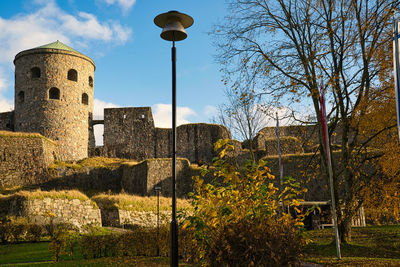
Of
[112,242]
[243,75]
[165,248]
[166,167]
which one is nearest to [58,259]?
[112,242]

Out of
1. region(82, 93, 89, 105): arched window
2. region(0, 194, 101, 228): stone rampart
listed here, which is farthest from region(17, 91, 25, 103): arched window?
region(0, 194, 101, 228): stone rampart

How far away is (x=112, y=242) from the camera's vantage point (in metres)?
11.7

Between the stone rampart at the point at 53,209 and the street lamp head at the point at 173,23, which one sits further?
the stone rampart at the point at 53,209

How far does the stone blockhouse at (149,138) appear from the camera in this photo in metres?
36.0

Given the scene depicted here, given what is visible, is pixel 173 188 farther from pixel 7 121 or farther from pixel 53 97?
pixel 7 121

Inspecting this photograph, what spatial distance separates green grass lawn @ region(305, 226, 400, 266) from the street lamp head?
5.90 m

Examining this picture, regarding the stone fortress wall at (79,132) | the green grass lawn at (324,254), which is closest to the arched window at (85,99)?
the stone fortress wall at (79,132)

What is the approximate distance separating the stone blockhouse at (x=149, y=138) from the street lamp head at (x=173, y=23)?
28524 mm

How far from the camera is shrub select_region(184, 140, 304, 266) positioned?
5.07 metres

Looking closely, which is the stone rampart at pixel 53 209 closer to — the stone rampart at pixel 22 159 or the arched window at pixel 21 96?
the stone rampart at pixel 22 159

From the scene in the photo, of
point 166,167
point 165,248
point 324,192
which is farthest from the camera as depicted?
point 166,167

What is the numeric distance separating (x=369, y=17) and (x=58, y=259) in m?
13.0

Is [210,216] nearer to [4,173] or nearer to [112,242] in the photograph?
[112,242]

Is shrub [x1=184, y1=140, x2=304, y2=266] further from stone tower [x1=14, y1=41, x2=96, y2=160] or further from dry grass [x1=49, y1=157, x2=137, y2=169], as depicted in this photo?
stone tower [x1=14, y1=41, x2=96, y2=160]
